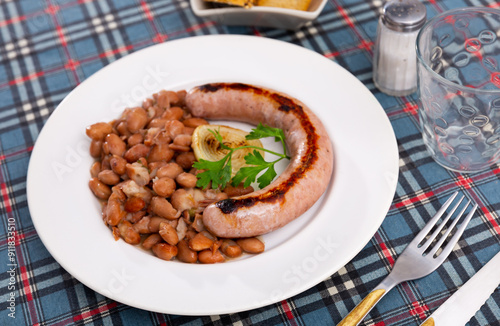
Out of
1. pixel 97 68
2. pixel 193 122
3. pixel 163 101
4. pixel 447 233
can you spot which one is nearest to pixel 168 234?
pixel 193 122

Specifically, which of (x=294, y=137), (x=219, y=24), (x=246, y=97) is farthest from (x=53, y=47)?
(x=294, y=137)

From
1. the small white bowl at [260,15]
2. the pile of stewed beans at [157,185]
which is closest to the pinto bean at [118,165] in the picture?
the pile of stewed beans at [157,185]

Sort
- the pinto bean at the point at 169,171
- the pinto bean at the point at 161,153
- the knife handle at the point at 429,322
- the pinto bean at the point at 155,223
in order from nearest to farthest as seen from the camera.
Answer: the knife handle at the point at 429,322 < the pinto bean at the point at 155,223 < the pinto bean at the point at 169,171 < the pinto bean at the point at 161,153

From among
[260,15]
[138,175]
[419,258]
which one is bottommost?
[419,258]

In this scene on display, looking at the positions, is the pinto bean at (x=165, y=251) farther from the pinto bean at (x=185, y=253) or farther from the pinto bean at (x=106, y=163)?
the pinto bean at (x=106, y=163)

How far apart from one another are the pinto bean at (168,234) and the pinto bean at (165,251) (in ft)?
0.06

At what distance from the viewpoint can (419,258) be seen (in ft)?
6.47

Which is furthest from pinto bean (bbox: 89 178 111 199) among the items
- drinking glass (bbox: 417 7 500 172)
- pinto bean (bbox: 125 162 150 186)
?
drinking glass (bbox: 417 7 500 172)

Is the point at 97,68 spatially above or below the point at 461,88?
below

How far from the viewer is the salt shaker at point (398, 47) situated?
238cm

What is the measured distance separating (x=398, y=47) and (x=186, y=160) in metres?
1.11

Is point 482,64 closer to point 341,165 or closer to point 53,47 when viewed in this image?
point 341,165

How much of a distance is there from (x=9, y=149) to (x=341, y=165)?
160 cm

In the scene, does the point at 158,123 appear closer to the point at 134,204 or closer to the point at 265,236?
the point at 134,204
